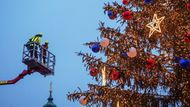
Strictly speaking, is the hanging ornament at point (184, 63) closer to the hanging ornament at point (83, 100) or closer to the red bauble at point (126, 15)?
the red bauble at point (126, 15)

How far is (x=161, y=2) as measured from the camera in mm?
8766

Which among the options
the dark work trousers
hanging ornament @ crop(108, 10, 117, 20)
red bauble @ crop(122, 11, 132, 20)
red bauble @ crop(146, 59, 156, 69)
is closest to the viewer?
red bauble @ crop(146, 59, 156, 69)

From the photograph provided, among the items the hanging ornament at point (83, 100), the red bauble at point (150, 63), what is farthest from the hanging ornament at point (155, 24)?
the hanging ornament at point (83, 100)

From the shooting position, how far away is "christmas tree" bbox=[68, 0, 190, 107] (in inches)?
315

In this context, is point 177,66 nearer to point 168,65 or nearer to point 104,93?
point 168,65

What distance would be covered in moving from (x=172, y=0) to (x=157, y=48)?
110 cm

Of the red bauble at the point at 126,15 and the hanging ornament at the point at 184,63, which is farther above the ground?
the red bauble at the point at 126,15

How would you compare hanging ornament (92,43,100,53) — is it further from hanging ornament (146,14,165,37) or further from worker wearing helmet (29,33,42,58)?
worker wearing helmet (29,33,42,58)

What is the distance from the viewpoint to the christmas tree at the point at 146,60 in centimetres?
799

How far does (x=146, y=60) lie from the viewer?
314 inches

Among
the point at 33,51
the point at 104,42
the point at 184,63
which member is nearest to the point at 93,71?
the point at 104,42

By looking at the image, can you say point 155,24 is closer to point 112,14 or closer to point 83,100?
point 112,14

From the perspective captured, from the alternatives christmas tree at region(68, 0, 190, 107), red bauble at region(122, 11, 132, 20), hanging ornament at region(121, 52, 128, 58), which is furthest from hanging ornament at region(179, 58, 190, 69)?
red bauble at region(122, 11, 132, 20)

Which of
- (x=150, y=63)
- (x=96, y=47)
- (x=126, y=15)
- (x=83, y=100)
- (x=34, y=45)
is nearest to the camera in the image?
(x=150, y=63)
